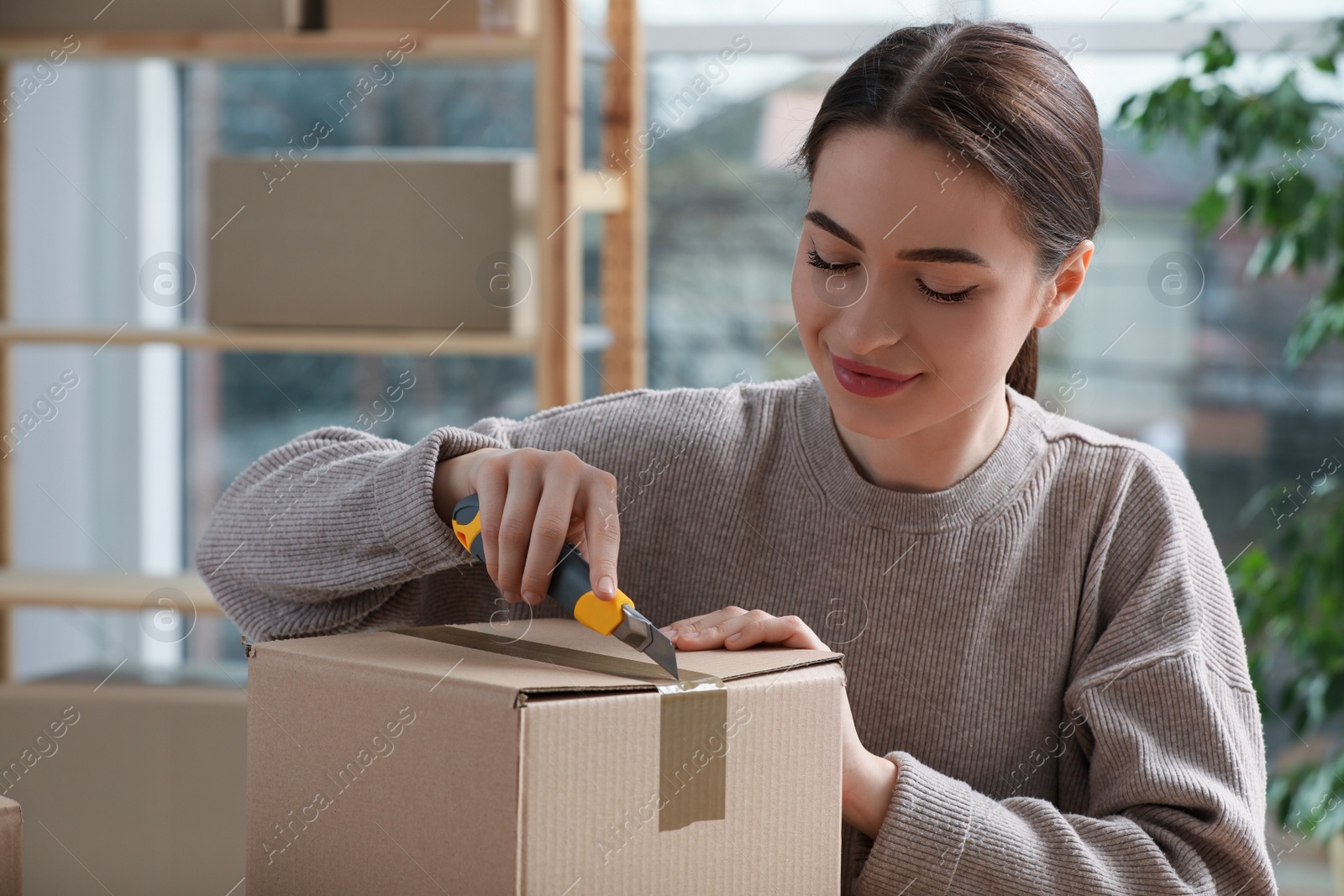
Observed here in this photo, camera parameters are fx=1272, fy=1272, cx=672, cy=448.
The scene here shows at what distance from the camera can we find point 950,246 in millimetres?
900

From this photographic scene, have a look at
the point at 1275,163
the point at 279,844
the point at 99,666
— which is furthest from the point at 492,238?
the point at 1275,163

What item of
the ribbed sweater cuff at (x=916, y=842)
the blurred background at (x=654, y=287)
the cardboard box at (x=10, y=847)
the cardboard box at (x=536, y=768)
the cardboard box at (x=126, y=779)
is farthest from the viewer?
the blurred background at (x=654, y=287)

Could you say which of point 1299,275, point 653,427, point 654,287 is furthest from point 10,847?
point 654,287

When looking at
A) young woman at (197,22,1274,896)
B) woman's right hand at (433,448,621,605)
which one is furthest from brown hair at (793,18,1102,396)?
woman's right hand at (433,448,621,605)

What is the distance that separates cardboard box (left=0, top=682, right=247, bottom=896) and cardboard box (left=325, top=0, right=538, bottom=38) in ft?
3.36

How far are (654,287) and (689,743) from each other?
2.25m

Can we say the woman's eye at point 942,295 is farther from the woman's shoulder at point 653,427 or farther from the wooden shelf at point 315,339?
the wooden shelf at point 315,339

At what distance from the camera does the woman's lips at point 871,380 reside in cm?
94

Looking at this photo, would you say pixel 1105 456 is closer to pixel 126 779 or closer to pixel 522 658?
pixel 522 658

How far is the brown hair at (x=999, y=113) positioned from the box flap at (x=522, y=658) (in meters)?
0.43

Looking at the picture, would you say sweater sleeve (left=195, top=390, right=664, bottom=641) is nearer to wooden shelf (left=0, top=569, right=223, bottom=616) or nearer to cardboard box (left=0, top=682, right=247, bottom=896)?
cardboard box (left=0, top=682, right=247, bottom=896)

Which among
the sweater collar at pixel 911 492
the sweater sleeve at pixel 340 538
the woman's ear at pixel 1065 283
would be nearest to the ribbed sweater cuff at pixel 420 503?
the sweater sleeve at pixel 340 538

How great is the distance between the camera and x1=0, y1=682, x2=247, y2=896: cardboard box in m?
1.81

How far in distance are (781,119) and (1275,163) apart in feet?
3.13
